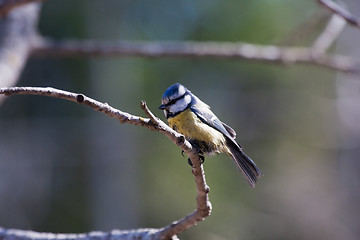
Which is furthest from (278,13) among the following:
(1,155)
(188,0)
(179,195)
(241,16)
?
(1,155)

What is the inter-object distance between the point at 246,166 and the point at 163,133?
2.83 feet

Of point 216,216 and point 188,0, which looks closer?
point 216,216

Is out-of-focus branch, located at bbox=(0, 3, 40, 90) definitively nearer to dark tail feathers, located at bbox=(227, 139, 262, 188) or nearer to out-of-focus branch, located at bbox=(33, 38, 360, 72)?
out-of-focus branch, located at bbox=(33, 38, 360, 72)

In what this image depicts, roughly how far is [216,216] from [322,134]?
10.6 ft

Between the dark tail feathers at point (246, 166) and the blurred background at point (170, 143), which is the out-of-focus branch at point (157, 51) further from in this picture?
the blurred background at point (170, 143)

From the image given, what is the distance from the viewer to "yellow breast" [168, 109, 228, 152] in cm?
221

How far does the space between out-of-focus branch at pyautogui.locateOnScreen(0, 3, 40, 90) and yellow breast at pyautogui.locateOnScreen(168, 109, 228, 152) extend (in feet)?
3.59

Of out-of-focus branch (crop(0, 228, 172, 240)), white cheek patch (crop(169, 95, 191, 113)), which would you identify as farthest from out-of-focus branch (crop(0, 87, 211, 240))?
white cheek patch (crop(169, 95, 191, 113))

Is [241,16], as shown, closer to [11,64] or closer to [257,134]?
[257,134]

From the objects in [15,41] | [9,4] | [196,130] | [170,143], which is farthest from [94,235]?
[170,143]

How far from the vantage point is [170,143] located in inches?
281

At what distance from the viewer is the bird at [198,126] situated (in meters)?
2.20

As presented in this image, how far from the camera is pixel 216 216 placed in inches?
271

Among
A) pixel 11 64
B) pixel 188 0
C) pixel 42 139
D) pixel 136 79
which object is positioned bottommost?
pixel 11 64
